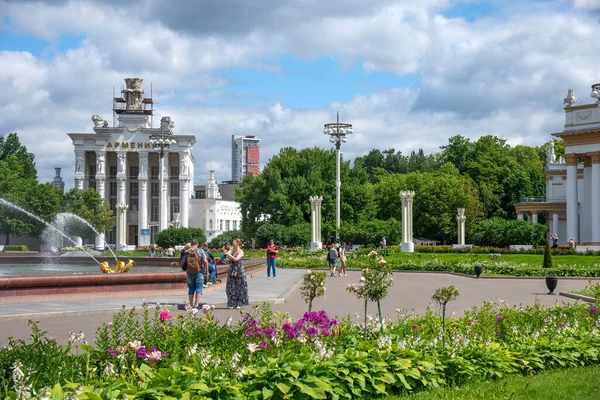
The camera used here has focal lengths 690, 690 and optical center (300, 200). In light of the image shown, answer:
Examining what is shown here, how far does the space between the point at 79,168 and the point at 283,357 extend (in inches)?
3486

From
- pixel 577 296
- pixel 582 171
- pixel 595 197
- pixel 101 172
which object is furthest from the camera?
pixel 101 172

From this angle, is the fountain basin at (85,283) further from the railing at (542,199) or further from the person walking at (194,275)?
the railing at (542,199)

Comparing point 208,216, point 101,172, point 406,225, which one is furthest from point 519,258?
point 101,172

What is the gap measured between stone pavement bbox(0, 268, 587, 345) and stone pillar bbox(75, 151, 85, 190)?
223 ft

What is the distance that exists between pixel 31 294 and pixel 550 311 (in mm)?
12413

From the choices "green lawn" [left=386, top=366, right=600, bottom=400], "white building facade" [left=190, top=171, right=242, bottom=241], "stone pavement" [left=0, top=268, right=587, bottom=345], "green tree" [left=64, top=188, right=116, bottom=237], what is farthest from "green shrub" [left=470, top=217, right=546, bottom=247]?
"green lawn" [left=386, top=366, right=600, bottom=400]

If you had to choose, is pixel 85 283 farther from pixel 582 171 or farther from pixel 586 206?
pixel 582 171

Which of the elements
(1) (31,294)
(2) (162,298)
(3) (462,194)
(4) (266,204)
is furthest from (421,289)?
(3) (462,194)

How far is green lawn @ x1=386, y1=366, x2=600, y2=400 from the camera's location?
7520 mm

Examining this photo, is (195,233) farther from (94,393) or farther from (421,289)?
(94,393)

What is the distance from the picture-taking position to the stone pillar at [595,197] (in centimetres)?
5319

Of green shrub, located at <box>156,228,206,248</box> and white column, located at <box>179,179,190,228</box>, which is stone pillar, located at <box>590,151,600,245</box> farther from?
white column, located at <box>179,179,190,228</box>

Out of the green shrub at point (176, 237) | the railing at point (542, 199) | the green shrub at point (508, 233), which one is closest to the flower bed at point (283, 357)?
the green shrub at point (508, 233)

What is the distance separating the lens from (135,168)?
9500cm
